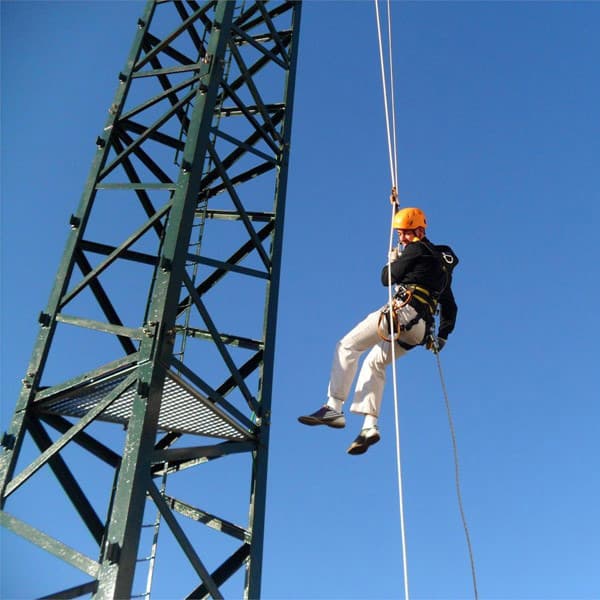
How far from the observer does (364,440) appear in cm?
Result: 737

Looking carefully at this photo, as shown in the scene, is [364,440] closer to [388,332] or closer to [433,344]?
[388,332]

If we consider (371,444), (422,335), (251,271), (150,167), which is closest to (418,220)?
(422,335)

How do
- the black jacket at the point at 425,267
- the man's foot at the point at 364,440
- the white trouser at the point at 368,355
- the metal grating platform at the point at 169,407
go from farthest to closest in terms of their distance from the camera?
1. the black jacket at the point at 425,267
2. the white trouser at the point at 368,355
3. the man's foot at the point at 364,440
4. the metal grating platform at the point at 169,407

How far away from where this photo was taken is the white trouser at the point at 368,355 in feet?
25.5

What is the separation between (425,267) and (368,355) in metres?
1.07

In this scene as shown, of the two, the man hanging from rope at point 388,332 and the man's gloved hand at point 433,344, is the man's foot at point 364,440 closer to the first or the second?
the man hanging from rope at point 388,332

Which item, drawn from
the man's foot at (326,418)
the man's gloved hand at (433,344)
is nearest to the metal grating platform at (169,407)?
the man's foot at (326,418)

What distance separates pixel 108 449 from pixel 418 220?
3.92 meters

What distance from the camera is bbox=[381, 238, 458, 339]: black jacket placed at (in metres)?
8.05

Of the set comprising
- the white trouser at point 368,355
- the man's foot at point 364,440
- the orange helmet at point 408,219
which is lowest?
the man's foot at point 364,440

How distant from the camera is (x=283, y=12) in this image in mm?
11125

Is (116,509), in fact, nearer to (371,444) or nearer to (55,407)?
(55,407)

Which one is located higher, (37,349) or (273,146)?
(273,146)

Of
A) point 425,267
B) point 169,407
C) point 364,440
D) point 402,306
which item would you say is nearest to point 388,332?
point 402,306
